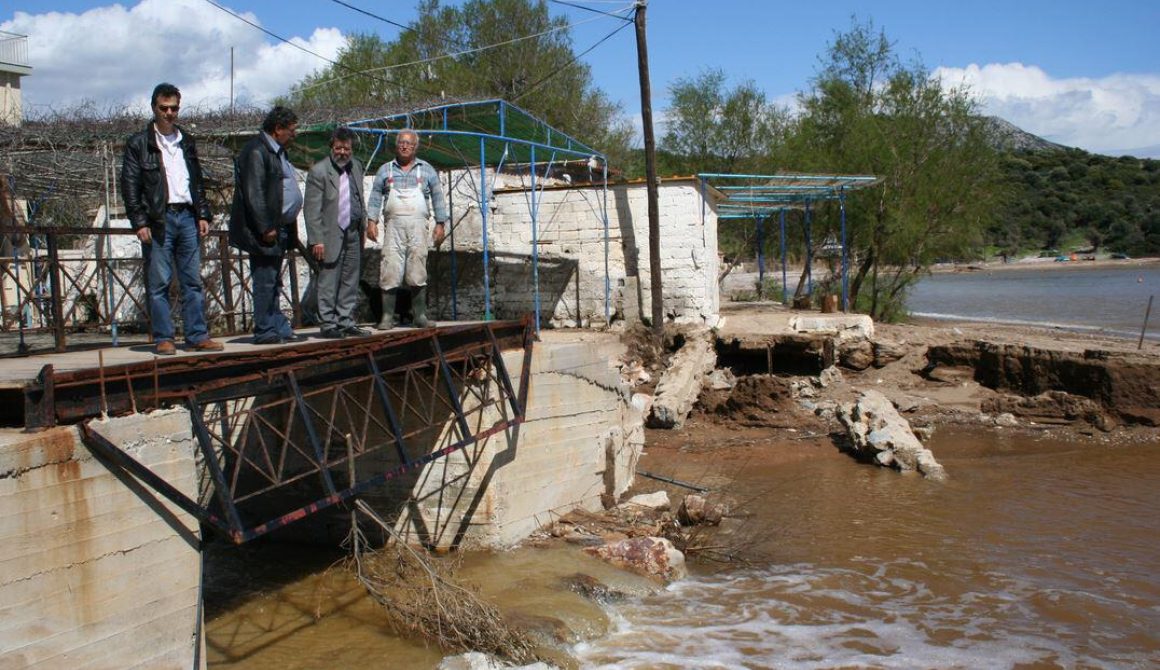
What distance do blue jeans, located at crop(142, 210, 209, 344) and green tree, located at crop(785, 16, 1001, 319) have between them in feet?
58.8

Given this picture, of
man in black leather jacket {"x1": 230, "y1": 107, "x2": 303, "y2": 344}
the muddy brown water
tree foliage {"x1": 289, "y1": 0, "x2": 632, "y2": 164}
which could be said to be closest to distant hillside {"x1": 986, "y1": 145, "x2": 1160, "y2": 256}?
tree foliage {"x1": 289, "y1": 0, "x2": 632, "y2": 164}

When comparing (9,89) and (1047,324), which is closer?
(9,89)

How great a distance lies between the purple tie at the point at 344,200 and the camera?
6.93 metres

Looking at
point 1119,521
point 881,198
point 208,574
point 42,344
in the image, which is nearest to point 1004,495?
point 1119,521

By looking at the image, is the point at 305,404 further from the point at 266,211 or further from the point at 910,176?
the point at 910,176

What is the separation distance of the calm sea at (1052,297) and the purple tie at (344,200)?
72.1ft

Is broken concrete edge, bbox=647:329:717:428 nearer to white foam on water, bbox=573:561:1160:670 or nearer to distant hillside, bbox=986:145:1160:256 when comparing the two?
white foam on water, bbox=573:561:1160:670

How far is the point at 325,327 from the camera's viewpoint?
695 centimetres

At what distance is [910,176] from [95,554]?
20194 millimetres

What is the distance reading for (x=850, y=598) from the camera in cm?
755

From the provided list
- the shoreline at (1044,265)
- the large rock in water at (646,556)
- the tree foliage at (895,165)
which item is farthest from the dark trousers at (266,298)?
the shoreline at (1044,265)

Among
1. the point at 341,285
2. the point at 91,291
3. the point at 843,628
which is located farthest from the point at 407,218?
the point at 91,291

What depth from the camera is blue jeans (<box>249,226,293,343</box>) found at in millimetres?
6398

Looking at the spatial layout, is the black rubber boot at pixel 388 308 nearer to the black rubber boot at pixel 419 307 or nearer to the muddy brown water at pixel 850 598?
the black rubber boot at pixel 419 307
